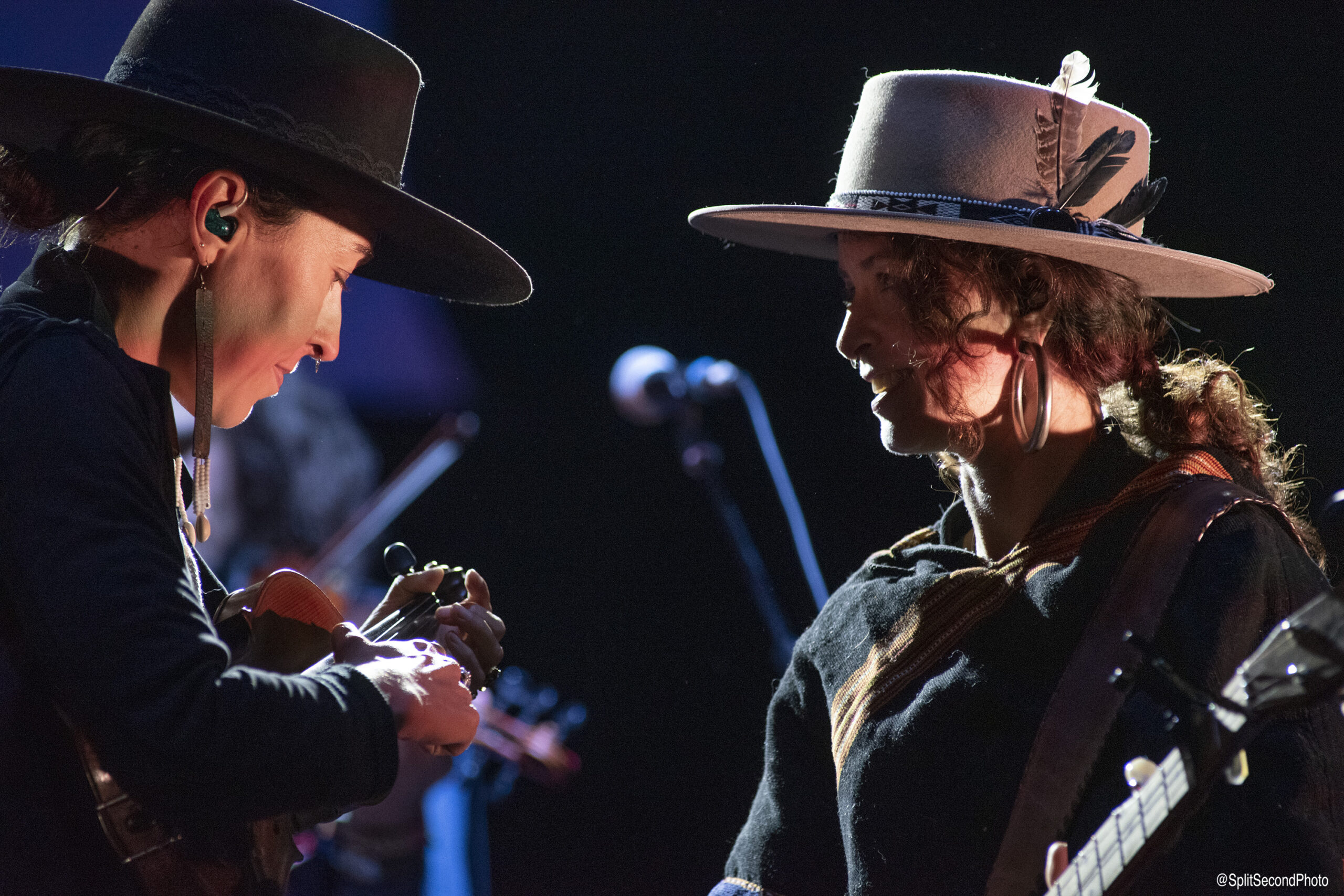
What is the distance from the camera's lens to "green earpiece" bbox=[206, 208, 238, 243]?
53.4 inches

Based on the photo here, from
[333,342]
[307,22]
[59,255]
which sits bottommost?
[333,342]

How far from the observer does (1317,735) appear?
1.32m

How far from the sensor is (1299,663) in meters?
0.97

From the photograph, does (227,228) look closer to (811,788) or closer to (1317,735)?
(811,788)

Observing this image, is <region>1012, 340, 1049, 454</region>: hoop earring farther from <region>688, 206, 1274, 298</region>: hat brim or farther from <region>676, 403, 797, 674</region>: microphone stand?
<region>676, 403, 797, 674</region>: microphone stand

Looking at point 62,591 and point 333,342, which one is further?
point 333,342

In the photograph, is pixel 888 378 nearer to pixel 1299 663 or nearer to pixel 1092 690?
pixel 1092 690

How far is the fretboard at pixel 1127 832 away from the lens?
1050 mm

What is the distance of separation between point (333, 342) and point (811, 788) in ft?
3.59

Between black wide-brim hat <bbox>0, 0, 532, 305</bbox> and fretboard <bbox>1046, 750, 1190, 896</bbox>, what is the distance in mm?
1186

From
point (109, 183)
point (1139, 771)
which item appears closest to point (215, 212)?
point (109, 183)

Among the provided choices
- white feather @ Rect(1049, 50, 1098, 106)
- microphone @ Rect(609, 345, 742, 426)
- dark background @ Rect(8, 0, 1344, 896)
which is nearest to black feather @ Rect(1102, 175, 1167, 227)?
white feather @ Rect(1049, 50, 1098, 106)

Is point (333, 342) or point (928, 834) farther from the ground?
point (333, 342)

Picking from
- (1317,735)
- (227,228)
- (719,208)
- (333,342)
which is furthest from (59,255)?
(1317,735)
